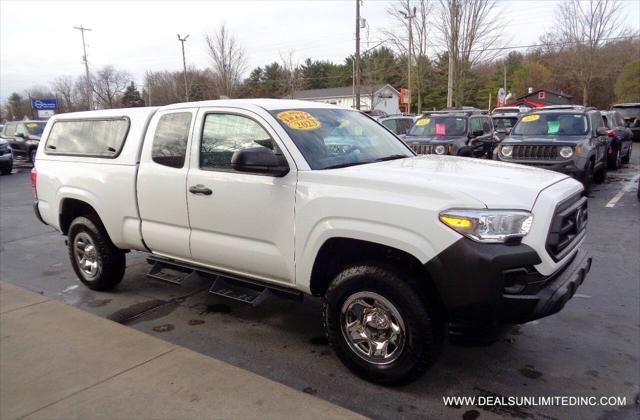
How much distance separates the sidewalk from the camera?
2.88 meters

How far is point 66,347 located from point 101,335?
0.27 meters

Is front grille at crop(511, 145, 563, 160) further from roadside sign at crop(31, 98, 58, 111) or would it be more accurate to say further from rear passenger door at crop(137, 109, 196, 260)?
roadside sign at crop(31, 98, 58, 111)

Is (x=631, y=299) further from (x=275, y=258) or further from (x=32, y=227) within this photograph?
(x=32, y=227)

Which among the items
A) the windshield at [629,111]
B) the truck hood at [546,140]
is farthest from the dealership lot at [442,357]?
the windshield at [629,111]

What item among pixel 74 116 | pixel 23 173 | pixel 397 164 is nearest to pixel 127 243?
pixel 74 116

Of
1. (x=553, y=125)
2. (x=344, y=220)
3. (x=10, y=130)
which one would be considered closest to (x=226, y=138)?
(x=344, y=220)

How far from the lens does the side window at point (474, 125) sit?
40.3 ft

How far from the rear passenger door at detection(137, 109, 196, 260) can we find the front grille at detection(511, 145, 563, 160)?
301 inches

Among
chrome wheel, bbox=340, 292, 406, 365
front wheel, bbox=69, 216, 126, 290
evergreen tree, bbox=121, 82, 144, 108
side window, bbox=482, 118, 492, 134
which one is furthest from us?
evergreen tree, bbox=121, 82, 144, 108

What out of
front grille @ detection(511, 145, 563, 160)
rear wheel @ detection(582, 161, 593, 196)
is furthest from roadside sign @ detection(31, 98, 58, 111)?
rear wheel @ detection(582, 161, 593, 196)

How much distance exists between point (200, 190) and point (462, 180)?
6.77 feet

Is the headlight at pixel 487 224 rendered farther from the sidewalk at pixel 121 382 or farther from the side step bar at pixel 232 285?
the side step bar at pixel 232 285

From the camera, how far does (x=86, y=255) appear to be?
5.28 m

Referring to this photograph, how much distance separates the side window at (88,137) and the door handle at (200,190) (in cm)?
121
